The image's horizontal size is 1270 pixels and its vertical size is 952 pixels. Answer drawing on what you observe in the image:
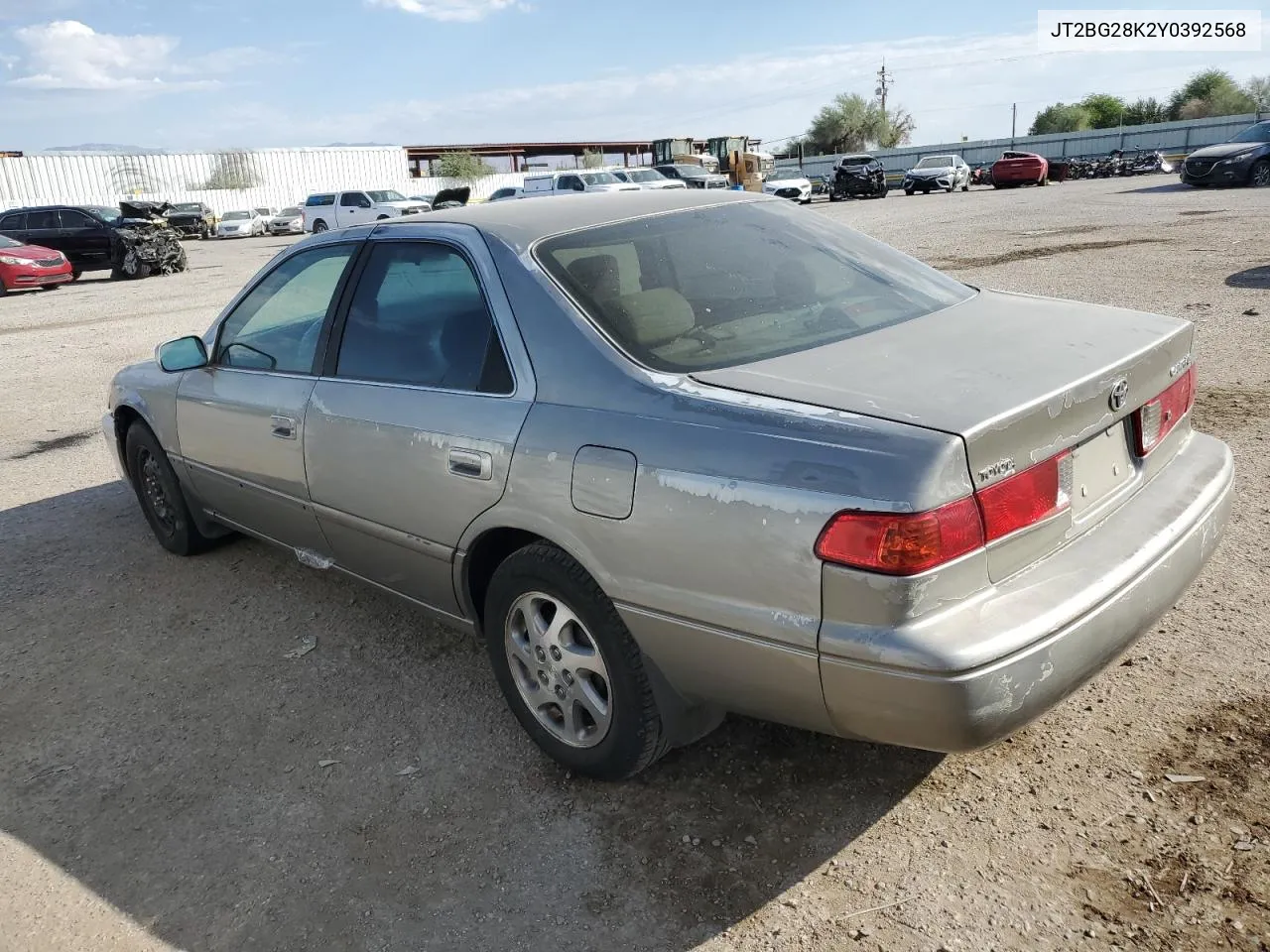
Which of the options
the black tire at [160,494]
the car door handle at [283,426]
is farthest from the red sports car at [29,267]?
the car door handle at [283,426]

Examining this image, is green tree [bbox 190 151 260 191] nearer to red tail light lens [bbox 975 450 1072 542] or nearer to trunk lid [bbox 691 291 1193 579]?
trunk lid [bbox 691 291 1193 579]

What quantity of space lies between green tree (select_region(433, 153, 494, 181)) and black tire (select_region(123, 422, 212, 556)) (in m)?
66.0

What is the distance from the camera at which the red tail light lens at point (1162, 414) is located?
8.62 ft

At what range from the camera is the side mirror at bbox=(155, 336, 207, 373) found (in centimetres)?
420

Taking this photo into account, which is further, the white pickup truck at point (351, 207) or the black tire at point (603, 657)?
the white pickup truck at point (351, 207)

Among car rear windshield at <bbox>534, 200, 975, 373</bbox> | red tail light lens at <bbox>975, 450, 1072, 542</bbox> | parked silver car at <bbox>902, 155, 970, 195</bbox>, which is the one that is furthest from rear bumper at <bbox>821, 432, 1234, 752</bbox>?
parked silver car at <bbox>902, 155, 970, 195</bbox>

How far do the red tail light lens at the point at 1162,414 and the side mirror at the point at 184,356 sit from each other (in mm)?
3621

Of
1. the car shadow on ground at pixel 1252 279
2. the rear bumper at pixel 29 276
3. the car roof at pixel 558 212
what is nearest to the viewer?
the car roof at pixel 558 212

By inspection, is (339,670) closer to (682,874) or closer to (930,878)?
(682,874)

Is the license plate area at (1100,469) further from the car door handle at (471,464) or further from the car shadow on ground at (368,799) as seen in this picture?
the car door handle at (471,464)

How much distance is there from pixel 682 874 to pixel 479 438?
1.31 meters

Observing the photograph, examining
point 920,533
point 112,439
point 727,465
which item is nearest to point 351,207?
point 112,439

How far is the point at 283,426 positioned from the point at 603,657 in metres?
1.77

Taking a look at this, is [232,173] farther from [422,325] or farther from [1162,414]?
[1162,414]
